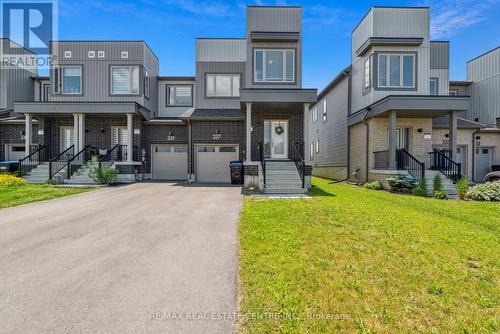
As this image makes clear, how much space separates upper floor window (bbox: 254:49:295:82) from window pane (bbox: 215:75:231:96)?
145 inches

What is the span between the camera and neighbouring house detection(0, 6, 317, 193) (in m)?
14.3

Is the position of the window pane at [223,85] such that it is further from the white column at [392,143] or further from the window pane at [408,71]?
the window pane at [408,71]

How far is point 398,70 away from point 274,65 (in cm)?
669

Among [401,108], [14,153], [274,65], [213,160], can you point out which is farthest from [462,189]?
[14,153]

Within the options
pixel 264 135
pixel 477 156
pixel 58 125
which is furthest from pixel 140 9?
pixel 477 156

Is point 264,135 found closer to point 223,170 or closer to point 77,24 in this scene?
point 223,170

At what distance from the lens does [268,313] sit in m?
2.70

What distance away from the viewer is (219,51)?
695 inches

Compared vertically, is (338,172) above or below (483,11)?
below

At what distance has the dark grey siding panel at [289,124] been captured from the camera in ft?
47.6

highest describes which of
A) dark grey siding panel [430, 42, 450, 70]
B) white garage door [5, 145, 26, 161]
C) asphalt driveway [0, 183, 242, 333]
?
dark grey siding panel [430, 42, 450, 70]

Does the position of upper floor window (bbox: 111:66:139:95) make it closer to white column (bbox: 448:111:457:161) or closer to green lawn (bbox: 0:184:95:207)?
green lawn (bbox: 0:184:95:207)

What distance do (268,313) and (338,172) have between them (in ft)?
56.3

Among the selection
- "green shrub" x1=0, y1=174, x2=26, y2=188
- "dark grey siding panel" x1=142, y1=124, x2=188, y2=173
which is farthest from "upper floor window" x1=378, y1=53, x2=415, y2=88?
"green shrub" x1=0, y1=174, x2=26, y2=188
